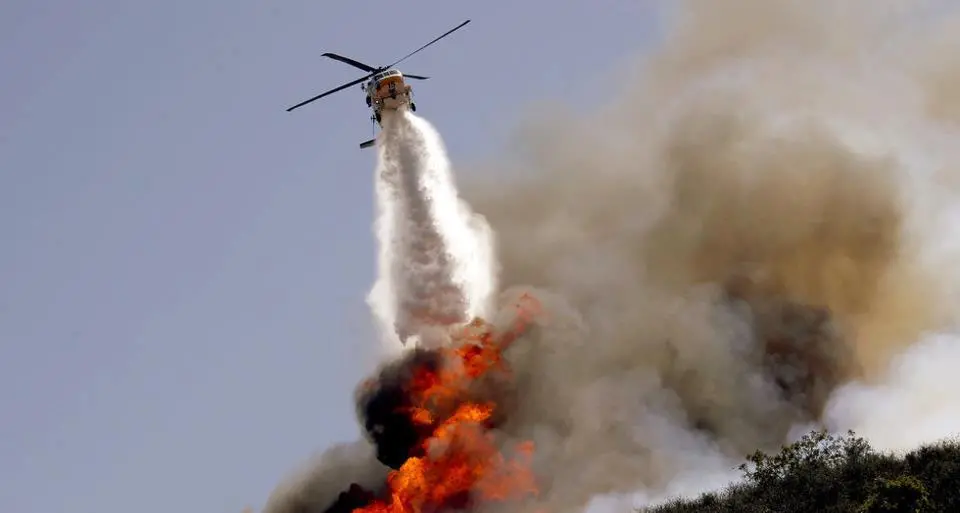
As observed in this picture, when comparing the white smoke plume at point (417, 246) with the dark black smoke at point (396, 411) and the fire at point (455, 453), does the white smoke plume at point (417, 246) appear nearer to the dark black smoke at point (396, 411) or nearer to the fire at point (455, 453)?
the dark black smoke at point (396, 411)

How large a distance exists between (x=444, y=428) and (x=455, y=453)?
1949 millimetres

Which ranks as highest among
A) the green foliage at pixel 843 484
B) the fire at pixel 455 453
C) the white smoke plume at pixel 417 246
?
the white smoke plume at pixel 417 246

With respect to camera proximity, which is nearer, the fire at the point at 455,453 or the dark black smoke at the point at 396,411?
the fire at the point at 455,453

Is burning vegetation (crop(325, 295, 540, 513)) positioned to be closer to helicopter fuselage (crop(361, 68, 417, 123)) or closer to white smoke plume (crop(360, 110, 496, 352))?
white smoke plume (crop(360, 110, 496, 352))

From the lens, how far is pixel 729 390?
323 ft

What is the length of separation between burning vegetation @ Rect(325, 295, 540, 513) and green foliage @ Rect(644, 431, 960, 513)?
14.5 m

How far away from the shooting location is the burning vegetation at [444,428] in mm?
90312

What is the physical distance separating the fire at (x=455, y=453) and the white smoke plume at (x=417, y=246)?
8.85 ft

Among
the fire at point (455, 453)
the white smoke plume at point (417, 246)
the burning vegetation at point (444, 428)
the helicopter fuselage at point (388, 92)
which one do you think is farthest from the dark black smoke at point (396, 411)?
the helicopter fuselage at point (388, 92)

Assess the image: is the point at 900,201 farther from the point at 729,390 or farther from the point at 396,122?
the point at 396,122

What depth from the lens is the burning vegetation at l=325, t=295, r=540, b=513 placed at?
90.3 meters

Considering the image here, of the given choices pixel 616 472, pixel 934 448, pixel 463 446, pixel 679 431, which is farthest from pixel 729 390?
pixel 934 448

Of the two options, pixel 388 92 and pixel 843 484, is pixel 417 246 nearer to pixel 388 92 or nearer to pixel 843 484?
pixel 388 92

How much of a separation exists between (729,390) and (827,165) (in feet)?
72.2
